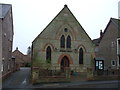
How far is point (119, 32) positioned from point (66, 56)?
12628 mm

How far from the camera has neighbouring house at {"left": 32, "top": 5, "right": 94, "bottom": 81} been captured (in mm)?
25859

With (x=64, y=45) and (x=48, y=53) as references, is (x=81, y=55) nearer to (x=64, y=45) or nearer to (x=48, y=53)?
(x=64, y=45)

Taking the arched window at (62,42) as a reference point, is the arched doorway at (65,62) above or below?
below

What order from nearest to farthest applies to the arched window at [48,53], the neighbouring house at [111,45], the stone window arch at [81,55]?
the arched window at [48,53]
the stone window arch at [81,55]
the neighbouring house at [111,45]

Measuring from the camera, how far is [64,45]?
90.0ft

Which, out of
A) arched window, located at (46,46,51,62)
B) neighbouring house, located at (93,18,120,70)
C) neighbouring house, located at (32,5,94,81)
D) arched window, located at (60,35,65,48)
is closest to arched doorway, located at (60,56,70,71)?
neighbouring house, located at (32,5,94,81)

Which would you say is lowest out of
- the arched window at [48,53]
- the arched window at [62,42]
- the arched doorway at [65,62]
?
the arched doorway at [65,62]

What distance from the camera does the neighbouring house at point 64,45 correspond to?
25.9 metres

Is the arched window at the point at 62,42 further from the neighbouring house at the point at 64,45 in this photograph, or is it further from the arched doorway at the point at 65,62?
the arched doorway at the point at 65,62

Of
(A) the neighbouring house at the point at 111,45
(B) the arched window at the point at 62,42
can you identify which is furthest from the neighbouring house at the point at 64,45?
(A) the neighbouring house at the point at 111,45

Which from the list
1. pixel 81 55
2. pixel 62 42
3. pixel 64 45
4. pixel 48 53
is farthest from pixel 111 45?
pixel 48 53

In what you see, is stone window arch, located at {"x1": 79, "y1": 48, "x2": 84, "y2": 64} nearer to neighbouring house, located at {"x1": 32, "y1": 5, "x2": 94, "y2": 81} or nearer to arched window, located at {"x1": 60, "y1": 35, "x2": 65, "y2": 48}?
neighbouring house, located at {"x1": 32, "y1": 5, "x2": 94, "y2": 81}

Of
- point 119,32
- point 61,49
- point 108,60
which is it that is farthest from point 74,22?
point 108,60

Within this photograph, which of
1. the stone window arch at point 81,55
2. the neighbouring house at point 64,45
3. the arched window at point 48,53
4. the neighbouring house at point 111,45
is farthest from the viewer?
the neighbouring house at point 111,45
